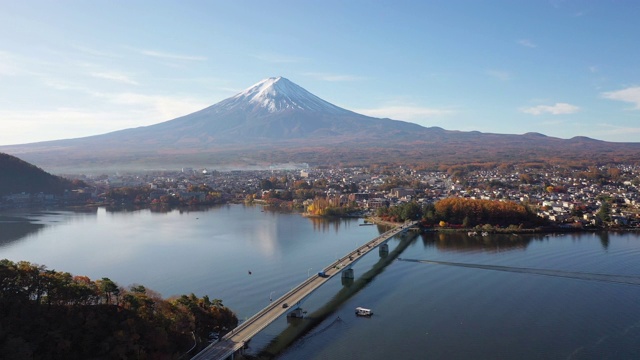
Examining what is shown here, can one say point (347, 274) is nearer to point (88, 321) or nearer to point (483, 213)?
point (88, 321)

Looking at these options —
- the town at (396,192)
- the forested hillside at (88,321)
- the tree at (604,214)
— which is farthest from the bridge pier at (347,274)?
the tree at (604,214)

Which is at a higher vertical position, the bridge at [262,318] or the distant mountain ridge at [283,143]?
the distant mountain ridge at [283,143]

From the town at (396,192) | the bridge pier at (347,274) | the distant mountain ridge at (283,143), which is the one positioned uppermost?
the distant mountain ridge at (283,143)

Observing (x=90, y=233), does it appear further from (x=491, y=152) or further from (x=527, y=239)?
(x=491, y=152)

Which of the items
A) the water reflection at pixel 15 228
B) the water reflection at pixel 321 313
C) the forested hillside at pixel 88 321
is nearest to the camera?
the forested hillside at pixel 88 321

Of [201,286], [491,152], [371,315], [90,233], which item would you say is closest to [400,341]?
[371,315]

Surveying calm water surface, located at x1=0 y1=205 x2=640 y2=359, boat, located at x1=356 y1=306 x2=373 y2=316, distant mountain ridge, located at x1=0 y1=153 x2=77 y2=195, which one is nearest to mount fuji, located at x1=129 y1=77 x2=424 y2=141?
distant mountain ridge, located at x1=0 y1=153 x2=77 y2=195

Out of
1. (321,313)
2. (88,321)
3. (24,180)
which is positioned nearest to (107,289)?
(88,321)

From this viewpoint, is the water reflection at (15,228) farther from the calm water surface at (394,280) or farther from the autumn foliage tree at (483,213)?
the autumn foliage tree at (483,213)
